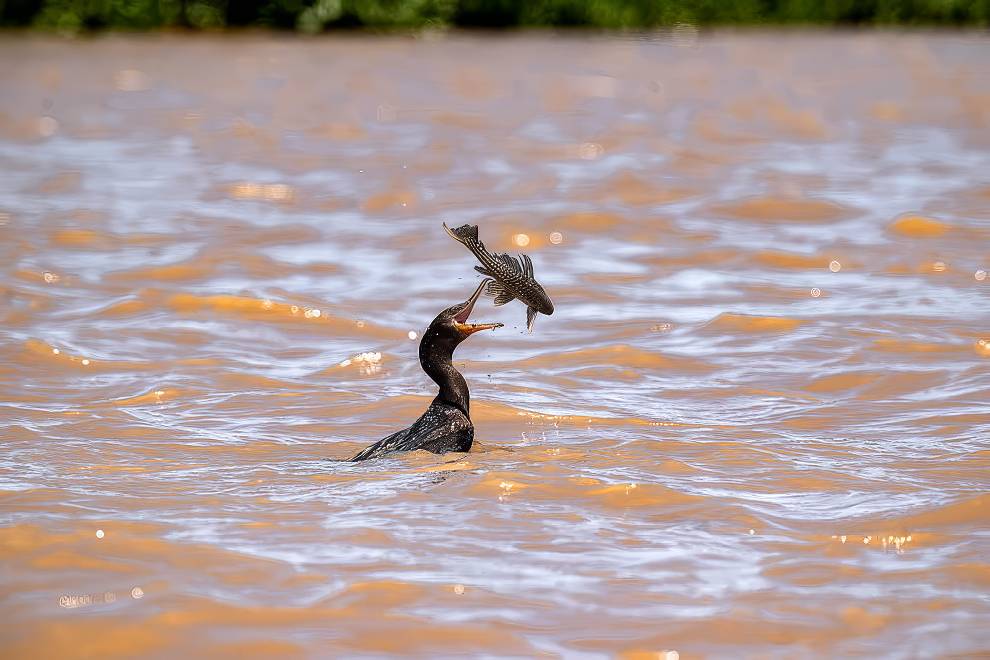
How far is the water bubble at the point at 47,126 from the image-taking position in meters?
16.6

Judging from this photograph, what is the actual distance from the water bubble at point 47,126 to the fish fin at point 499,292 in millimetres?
11014

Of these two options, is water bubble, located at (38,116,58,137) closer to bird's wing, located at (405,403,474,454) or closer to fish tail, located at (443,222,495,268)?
bird's wing, located at (405,403,474,454)

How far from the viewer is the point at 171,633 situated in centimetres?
488

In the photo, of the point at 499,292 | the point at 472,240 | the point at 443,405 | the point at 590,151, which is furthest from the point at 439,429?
the point at 590,151

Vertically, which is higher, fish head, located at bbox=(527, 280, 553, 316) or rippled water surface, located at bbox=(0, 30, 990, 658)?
fish head, located at bbox=(527, 280, 553, 316)

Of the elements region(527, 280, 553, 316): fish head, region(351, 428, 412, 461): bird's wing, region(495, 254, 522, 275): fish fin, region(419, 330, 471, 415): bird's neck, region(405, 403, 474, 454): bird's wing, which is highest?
region(495, 254, 522, 275): fish fin

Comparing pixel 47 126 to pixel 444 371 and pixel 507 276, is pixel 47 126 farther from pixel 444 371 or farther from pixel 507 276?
pixel 507 276

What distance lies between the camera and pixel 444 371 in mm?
6910

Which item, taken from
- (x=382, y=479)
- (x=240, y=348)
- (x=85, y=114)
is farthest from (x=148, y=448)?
(x=85, y=114)

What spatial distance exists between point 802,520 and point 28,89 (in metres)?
15.9

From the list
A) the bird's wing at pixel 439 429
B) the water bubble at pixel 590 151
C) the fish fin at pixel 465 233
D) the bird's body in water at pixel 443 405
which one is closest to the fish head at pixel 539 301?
the bird's body in water at pixel 443 405

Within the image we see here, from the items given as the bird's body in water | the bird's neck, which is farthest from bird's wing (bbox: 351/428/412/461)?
the bird's neck

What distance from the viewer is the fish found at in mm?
6395

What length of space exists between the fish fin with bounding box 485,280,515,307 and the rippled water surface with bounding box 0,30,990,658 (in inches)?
27.7
